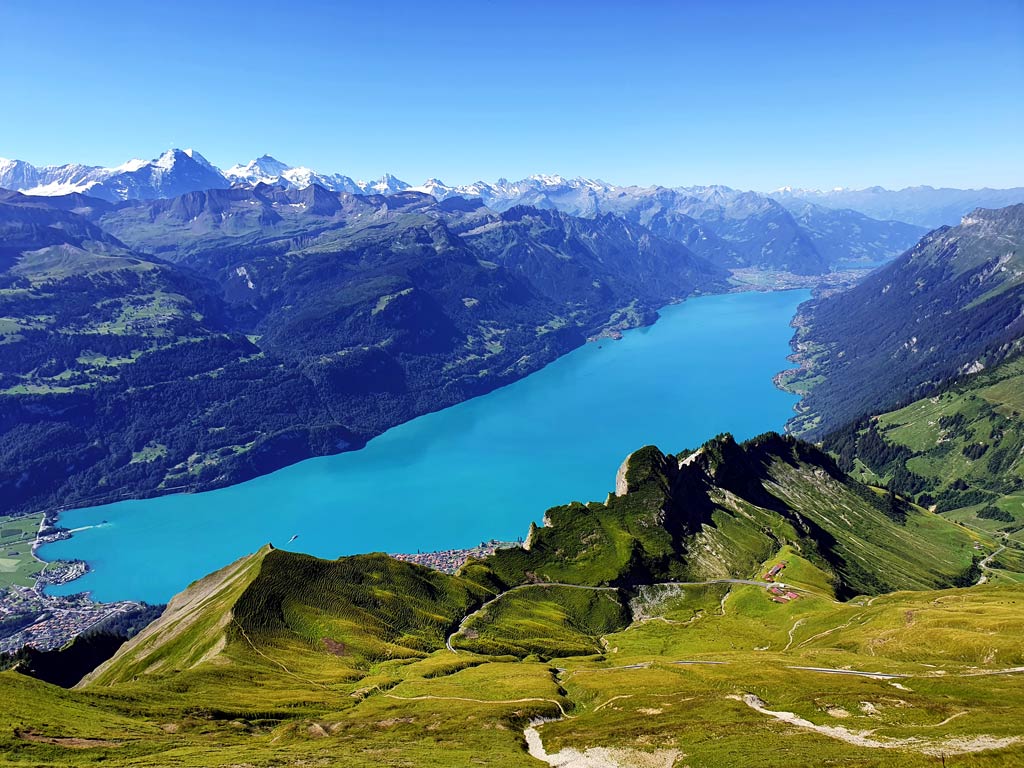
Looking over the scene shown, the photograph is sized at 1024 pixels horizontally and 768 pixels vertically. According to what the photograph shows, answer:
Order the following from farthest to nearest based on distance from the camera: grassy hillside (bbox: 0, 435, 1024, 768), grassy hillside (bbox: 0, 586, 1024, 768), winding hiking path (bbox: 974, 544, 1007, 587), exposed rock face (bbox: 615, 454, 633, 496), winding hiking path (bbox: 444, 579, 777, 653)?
winding hiking path (bbox: 974, 544, 1007, 587) → exposed rock face (bbox: 615, 454, 633, 496) → winding hiking path (bbox: 444, 579, 777, 653) → grassy hillside (bbox: 0, 435, 1024, 768) → grassy hillside (bbox: 0, 586, 1024, 768)

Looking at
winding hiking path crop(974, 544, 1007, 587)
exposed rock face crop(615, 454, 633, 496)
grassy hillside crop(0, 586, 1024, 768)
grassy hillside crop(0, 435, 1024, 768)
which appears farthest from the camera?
winding hiking path crop(974, 544, 1007, 587)

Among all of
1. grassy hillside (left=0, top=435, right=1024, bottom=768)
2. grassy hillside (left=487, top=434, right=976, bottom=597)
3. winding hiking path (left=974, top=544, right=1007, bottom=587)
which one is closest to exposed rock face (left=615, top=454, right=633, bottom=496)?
grassy hillside (left=0, top=435, right=1024, bottom=768)

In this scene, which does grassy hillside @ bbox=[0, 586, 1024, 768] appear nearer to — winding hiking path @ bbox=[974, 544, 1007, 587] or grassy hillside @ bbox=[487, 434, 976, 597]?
grassy hillside @ bbox=[487, 434, 976, 597]

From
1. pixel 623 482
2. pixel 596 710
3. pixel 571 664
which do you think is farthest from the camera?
pixel 623 482

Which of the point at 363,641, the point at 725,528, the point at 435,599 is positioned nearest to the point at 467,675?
the point at 363,641

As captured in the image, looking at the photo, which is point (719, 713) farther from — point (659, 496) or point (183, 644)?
point (659, 496)

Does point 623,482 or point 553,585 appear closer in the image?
point 553,585

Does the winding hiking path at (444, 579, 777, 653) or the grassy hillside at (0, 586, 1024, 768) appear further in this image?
the winding hiking path at (444, 579, 777, 653)

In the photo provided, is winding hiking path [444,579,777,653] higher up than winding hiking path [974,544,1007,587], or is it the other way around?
winding hiking path [444,579,777,653]

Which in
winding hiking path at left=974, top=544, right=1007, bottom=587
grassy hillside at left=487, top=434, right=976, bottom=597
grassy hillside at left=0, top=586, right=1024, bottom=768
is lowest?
winding hiking path at left=974, top=544, right=1007, bottom=587

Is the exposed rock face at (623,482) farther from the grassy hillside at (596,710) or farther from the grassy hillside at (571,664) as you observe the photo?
the grassy hillside at (596,710)

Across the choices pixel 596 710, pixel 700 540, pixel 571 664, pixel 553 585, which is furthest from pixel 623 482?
pixel 596 710

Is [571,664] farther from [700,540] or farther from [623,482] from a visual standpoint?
[700,540]
